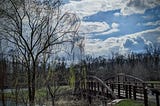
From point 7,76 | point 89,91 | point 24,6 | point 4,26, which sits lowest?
point 89,91

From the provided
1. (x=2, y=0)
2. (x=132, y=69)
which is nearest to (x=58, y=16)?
(x=2, y=0)

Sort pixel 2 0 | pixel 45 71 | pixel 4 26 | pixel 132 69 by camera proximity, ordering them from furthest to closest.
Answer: pixel 132 69, pixel 45 71, pixel 4 26, pixel 2 0

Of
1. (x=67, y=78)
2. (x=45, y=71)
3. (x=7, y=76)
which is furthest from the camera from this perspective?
(x=67, y=78)

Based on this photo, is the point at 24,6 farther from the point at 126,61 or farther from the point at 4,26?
the point at 126,61

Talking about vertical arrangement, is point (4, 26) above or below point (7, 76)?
above

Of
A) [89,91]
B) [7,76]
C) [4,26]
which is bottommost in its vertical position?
[89,91]

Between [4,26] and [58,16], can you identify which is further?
[58,16]

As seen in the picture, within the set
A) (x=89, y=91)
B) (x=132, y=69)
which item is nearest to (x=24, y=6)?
(x=89, y=91)

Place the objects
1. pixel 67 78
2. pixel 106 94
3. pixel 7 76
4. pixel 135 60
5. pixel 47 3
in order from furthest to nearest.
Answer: pixel 135 60
pixel 67 78
pixel 106 94
pixel 7 76
pixel 47 3

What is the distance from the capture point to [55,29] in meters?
11.8

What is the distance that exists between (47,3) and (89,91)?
1323 cm

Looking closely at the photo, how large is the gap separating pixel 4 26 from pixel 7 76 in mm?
3923

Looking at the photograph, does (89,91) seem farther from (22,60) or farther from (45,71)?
(22,60)

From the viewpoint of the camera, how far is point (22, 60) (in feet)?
34.9
